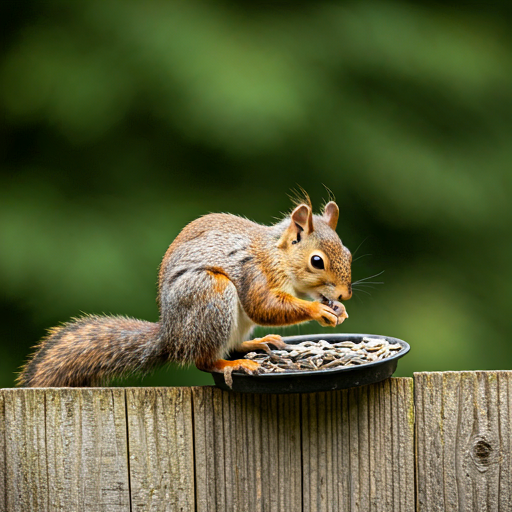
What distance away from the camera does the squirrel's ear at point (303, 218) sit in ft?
4.67

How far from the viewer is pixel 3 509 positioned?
1.23 metres

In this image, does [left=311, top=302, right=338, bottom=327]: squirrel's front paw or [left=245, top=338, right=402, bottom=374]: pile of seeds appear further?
[left=311, top=302, right=338, bottom=327]: squirrel's front paw

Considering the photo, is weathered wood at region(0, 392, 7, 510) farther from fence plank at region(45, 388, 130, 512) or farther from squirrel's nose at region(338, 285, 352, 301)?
squirrel's nose at region(338, 285, 352, 301)

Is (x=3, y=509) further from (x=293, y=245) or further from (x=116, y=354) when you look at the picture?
(x=293, y=245)

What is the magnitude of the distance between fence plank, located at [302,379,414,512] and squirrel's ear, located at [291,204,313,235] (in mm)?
402

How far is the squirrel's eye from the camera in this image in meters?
1.43

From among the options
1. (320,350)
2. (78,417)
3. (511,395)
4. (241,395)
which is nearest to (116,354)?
(78,417)

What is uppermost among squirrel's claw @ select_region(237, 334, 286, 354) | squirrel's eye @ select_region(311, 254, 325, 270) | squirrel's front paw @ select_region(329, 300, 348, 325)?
squirrel's eye @ select_region(311, 254, 325, 270)

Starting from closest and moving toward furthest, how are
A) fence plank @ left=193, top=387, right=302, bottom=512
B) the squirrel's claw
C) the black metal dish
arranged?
the black metal dish < fence plank @ left=193, top=387, right=302, bottom=512 < the squirrel's claw

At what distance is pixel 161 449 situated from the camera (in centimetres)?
122

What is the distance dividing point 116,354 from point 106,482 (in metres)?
0.29

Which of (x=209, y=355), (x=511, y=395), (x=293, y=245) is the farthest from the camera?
(x=293, y=245)

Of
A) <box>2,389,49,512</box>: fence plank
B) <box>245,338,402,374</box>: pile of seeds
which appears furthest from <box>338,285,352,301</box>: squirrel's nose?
<box>2,389,49,512</box>: fence plank

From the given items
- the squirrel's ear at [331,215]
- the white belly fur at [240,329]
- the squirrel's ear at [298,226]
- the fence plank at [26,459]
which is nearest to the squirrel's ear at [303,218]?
the squirrel's ear at [298,226]
